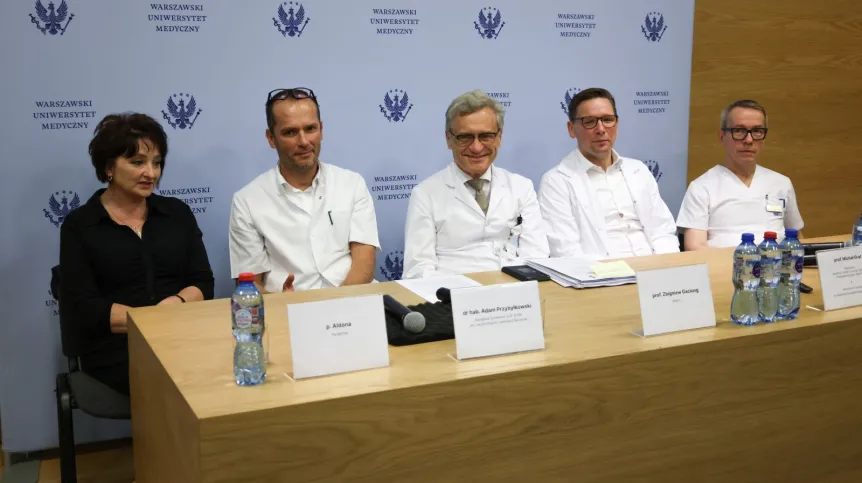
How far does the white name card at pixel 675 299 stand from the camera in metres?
1.80

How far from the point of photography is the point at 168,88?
3070 mm

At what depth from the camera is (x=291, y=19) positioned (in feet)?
10.6

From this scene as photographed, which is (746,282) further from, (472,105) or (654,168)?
(654,168)

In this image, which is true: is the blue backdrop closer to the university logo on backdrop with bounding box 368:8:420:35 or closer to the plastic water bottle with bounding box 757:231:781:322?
the university logo on backdrop with bounding box 368:8:420:35

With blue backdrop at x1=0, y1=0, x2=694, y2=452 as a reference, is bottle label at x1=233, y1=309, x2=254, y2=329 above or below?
below

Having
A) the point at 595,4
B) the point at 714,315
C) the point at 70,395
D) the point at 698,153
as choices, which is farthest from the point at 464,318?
the point at 698,153

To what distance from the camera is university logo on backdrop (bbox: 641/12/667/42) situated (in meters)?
3.91

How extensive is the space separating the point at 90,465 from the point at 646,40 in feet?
10.0

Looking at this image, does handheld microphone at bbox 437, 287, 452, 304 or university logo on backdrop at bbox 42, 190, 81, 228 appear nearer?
handheld microphone at bbox 437, 287, 452, 304

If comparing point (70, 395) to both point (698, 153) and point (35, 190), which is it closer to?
point (35, 190)

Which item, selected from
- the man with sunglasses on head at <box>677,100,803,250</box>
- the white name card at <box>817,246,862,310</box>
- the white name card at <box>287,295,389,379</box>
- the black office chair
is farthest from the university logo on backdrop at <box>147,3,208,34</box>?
the white name card at <box>817,246,862,310</box>


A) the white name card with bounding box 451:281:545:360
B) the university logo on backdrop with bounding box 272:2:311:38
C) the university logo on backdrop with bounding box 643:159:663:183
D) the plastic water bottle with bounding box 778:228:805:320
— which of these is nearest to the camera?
the white name card with bounding box 451:281:545:360

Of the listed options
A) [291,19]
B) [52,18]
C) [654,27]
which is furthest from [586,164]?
[52,18]

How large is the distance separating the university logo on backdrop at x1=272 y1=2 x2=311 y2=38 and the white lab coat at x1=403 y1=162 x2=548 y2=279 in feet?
2.68
